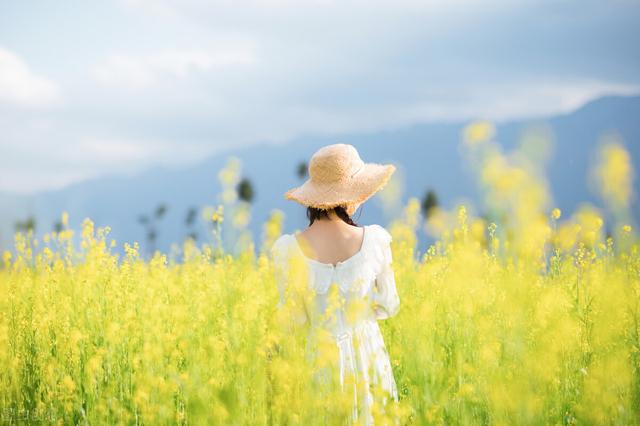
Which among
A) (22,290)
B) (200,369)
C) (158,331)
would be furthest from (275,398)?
(22,290)

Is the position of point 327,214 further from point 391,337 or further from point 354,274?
point 391,337

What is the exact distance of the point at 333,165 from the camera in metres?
3.37

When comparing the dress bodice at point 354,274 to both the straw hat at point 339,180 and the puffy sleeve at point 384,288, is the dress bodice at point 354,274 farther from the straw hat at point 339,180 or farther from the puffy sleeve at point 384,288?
the straw hat at point 339,180

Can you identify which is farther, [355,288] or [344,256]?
[344,256]

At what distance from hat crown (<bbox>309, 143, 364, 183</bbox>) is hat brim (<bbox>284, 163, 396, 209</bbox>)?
0.03 m

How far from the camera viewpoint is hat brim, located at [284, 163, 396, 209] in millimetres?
3238

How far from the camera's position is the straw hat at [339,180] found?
10.7 ft

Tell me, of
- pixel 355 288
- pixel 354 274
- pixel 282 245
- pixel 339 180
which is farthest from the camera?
pixel 339 180

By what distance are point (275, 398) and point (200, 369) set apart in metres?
0.37

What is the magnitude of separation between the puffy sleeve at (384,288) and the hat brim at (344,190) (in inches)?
8.2

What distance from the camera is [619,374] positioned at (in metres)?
2.46

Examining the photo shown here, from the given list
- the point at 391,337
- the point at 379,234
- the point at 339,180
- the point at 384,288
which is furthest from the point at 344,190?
the point at 391,337

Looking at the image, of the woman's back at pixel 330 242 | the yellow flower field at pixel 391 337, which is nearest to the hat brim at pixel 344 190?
the woman's back at pixel 330 242

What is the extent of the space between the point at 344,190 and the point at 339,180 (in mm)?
70
